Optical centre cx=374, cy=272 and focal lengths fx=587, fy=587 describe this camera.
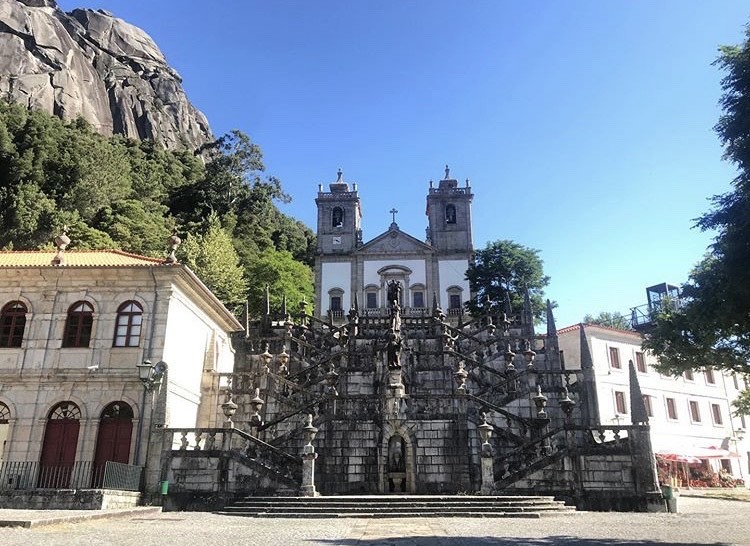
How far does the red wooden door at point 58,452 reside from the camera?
18.3 meters

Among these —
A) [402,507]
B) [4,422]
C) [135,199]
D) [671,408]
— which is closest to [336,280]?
[135,199]

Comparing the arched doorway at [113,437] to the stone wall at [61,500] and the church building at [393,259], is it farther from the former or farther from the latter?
the church building at [393,259]

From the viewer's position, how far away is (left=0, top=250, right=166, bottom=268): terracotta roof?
2072cm

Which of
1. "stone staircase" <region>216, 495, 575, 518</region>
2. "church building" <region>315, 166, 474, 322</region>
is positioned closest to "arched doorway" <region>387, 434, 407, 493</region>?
"stone staircase" <region>216, 495, 575, 518</region>

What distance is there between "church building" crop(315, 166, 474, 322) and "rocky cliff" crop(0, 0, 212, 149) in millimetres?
36317

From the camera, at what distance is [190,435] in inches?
794

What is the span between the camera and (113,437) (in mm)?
18906

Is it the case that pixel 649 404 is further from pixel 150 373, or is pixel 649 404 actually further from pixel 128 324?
pixel 128 324

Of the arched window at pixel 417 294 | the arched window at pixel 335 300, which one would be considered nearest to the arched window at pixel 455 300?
the arched window at pixel 417 294

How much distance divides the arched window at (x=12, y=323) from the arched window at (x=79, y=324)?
5.01ft

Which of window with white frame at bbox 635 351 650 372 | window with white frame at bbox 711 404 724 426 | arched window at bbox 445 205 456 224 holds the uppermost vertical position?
arched window at bbox 445 205 456 224

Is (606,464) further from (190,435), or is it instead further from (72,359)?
(72,359)

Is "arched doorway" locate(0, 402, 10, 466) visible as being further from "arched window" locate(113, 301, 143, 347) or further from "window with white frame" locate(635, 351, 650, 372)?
"window with white frame" locate(635, 351, 650, 372)

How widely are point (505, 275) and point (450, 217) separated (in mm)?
14205
